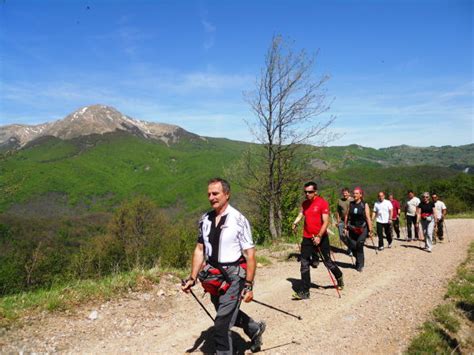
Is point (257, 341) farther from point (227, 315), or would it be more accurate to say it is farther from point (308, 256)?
point (308, 256)

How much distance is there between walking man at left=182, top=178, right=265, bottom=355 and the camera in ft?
14.3

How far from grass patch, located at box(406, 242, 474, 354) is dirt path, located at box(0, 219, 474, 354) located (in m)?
0.20

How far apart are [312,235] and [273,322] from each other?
220cm

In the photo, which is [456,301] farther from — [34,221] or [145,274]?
[34,221]

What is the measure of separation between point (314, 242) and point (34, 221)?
111 meters

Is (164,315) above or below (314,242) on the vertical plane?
below

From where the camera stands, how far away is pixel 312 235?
752 cm

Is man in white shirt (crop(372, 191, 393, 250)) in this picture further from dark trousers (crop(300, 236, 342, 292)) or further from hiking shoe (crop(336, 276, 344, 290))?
dark trousers (crop(300, 236, 342, 292))

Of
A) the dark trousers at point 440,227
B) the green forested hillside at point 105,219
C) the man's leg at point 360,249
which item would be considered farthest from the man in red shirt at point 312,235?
the dark trousers at point 440,227

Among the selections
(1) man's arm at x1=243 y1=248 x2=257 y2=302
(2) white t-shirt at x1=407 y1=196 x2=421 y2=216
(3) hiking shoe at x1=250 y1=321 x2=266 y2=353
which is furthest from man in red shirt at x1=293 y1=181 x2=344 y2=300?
(2) white t-shirt at x1=407 y1=196 x2=421 y2=216

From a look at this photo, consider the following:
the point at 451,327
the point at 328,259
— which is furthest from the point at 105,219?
the point at 451,327

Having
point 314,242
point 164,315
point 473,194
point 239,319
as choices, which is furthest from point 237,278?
point 473,194

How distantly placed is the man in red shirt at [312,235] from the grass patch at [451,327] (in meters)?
2.20

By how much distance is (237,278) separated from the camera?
14.6 ft
